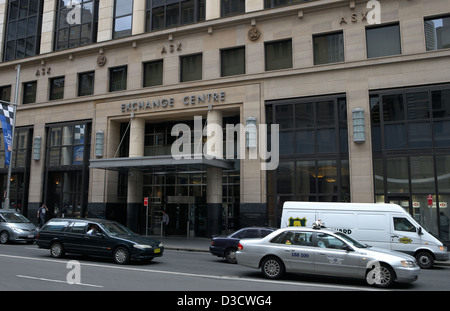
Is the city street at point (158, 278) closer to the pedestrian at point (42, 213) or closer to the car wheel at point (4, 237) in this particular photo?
the car wheel at point (4, 237)

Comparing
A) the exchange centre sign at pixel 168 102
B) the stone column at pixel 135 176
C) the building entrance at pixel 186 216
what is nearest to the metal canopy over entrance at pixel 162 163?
the stone column at pixel 135 176

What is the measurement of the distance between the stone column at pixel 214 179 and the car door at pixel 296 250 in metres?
11.8

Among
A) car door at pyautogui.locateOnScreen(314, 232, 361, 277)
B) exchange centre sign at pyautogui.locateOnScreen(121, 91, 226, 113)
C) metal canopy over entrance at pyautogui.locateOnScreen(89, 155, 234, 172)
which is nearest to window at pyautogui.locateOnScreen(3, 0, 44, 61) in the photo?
exchange centre sign at pyautogui.locateOnScreen(121, 91, 226, 113)

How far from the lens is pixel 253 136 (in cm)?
2202

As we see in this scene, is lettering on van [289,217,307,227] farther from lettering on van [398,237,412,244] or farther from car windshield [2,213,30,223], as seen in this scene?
car windshield [2,213,30,223]

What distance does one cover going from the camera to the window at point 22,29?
3081 cm

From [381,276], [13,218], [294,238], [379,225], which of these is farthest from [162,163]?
[381,276]

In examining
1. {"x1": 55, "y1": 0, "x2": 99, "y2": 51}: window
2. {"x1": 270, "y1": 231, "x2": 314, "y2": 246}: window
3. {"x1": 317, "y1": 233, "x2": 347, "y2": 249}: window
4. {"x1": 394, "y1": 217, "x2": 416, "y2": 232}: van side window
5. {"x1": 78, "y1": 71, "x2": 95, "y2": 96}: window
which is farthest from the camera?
{"x1": 55, "y1": 0, "x2": 99, "y2": 51}: window

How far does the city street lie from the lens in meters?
8.99

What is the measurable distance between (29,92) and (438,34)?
29316 mm

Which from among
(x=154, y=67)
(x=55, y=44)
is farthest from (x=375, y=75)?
(x=55, y=44)

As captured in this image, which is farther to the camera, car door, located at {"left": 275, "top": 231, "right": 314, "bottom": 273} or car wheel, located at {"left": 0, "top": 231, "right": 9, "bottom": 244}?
car wheel, located at {"left": 0, "top": 231, "right": 9, "bottom": 244}

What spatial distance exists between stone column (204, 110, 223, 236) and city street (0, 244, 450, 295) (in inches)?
349

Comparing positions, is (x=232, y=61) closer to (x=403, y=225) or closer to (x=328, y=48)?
(x=328, y=48)
